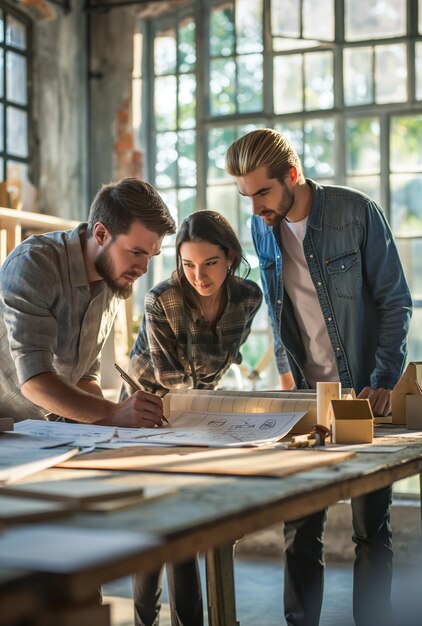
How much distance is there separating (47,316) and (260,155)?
93cm

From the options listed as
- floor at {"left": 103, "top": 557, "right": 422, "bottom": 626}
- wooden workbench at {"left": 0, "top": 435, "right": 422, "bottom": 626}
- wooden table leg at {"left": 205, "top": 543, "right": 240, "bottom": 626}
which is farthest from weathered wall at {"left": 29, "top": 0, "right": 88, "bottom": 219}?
wooden workbench at {"left": 0, "top": 435, "right": 422, "bottom": 626}

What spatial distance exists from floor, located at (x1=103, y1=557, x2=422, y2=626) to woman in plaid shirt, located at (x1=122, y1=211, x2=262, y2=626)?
4.93 feet

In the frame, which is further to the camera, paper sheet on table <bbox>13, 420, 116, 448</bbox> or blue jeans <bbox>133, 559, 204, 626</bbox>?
blue jeans <bbox>133, 559, 204, 626</bbox>

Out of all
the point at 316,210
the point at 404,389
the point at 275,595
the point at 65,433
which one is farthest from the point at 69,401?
the point at 275,595

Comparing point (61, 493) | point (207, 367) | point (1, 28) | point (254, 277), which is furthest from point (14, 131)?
point (61, 493)

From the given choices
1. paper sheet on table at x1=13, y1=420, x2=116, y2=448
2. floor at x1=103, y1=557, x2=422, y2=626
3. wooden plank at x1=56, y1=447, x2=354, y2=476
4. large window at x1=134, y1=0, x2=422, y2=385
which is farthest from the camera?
large window at x1=134, y1=0, x2=422, y2=385

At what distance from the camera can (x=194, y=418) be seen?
8.50ft

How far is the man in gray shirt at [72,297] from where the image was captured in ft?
8.55

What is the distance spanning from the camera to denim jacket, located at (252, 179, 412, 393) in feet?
10.5

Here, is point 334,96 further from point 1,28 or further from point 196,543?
point 196,543

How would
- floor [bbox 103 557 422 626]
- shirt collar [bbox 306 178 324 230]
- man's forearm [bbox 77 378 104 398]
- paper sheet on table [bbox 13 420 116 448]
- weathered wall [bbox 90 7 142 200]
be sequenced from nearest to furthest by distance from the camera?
paper sheet on table [bbox 13 420 116 448]
man's forearm [bbox 77 378 104 398]
shirt collar [bbox 306 178 324 230]
floor [bbox 103 557 422 626]
weathered wall [bbox 90 7 142 200]

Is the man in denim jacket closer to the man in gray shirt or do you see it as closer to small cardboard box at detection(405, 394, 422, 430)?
small cardboard box at detection(405, 394, 422, 430)

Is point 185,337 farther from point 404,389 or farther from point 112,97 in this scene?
point 112,97

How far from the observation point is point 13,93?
6.21 meters
